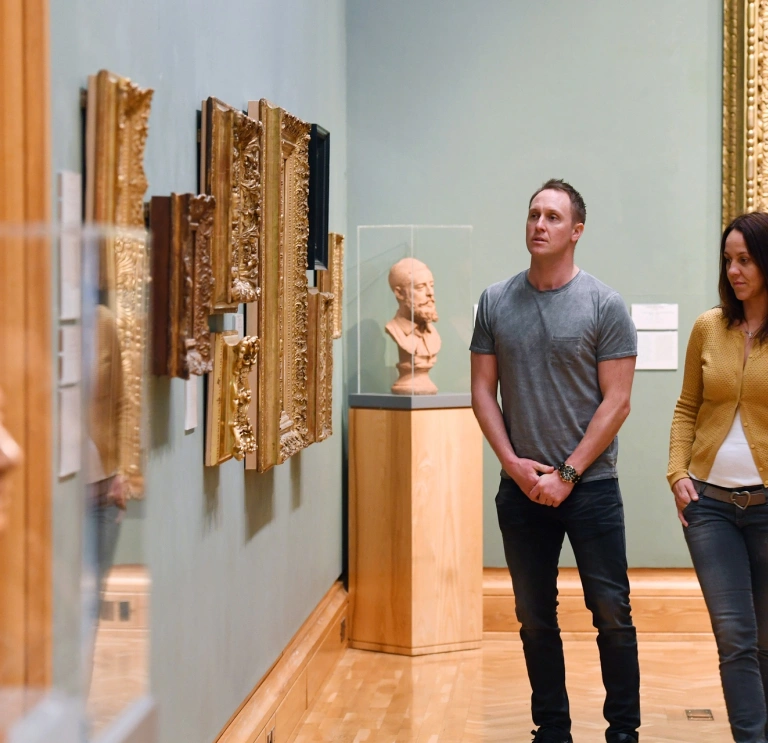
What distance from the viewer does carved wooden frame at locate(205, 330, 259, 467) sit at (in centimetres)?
311

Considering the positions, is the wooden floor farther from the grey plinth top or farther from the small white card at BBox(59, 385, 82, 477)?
the small white card at BBox(59, 385, 82, 477)

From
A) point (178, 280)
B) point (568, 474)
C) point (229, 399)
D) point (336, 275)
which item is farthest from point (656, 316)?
point (178, 280)

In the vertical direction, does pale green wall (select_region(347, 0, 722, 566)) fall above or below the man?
above

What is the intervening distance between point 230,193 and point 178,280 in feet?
1.93

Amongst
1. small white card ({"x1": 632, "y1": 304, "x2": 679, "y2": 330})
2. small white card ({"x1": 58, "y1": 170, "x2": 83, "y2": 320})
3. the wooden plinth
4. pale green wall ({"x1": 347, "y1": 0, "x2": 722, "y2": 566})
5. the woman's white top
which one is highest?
pale green wall ({"x1": 347, "y1": 0, "x2": 722, "y2": 566})

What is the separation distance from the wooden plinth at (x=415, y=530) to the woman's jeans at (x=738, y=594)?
2017 millimetres

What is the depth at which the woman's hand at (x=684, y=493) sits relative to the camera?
11.5ft

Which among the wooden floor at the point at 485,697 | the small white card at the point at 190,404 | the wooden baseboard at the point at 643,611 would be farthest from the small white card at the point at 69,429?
the wooden baseboard at the point at 643,611

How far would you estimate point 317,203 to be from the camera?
4418 mm

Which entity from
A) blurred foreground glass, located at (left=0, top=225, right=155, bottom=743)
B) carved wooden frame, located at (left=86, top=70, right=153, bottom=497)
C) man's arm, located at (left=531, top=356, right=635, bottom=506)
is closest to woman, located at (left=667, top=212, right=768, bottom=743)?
man's arm, located at (left=531, top=356, right=635, bottom=506)

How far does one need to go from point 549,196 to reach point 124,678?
3.02 meters

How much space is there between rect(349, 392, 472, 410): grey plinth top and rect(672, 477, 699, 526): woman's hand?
192cm

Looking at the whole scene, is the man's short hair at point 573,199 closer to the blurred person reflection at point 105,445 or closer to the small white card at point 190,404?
the small white card at point 190,404

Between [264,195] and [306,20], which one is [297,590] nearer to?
[264,195]
